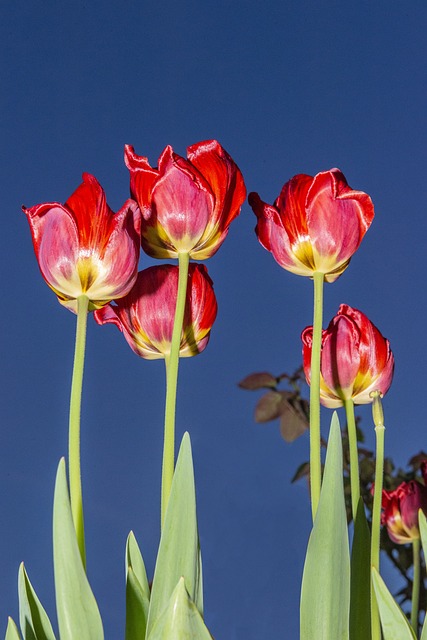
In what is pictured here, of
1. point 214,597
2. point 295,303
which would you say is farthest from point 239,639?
point 295,303

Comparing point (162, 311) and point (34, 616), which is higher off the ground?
point (162, 311)

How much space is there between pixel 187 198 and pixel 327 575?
174mm

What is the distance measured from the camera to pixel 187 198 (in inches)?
15.4

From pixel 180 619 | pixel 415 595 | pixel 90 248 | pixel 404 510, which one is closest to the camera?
pixel 180 619

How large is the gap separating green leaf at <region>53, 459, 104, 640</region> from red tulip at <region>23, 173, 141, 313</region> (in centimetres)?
8

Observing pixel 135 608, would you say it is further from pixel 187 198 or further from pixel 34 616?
pixel 187 198

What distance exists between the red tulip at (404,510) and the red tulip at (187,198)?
358mm

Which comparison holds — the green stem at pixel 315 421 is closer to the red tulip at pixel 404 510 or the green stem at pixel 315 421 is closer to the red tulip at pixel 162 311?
the red tulip at pixel 162 311

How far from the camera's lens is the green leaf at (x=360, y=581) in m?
0.37

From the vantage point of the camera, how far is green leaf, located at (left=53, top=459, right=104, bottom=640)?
0.31 m

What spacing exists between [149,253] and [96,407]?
1515 mm

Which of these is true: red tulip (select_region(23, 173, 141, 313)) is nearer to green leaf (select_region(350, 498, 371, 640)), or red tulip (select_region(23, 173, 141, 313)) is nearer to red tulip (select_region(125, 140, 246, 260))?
red tulip (select_region(125, 140, 246, 260))

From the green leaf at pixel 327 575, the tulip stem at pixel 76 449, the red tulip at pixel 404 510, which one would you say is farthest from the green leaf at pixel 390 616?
the red tulip at pixel 404 510

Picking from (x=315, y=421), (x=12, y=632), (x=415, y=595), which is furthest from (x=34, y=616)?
(x=415, y=595)
